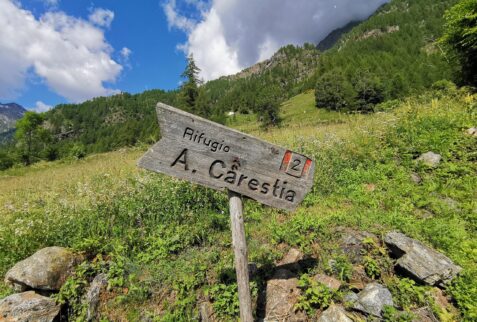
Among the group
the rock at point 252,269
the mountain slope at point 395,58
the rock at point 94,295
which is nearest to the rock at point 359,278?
the rock at point 252,269

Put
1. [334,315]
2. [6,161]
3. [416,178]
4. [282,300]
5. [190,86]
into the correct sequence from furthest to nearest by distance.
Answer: [6,161] → [190,86] → [416,178] → [282,300] → [334,315]

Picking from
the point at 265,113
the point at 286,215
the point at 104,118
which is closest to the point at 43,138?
the point at 265,113

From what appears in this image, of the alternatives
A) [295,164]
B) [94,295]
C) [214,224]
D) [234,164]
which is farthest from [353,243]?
[94,295]

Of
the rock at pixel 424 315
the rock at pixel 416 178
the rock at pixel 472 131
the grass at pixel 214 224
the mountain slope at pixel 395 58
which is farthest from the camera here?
the mountain slope at pixel 395 58

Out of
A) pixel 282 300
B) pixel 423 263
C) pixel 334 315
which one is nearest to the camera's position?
pixel 334 315

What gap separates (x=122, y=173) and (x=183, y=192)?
8.14ft

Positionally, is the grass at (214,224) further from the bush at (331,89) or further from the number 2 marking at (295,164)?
→ the bush at (331,89)

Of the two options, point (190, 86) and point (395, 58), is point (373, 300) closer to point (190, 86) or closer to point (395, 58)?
point (190, 86)

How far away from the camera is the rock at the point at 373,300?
2.76 metres

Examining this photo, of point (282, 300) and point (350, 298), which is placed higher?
point (350, 298)

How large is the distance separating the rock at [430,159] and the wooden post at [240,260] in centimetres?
548

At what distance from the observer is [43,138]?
56500 mm

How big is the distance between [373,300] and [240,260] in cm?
163

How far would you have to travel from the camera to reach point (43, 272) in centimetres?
328
